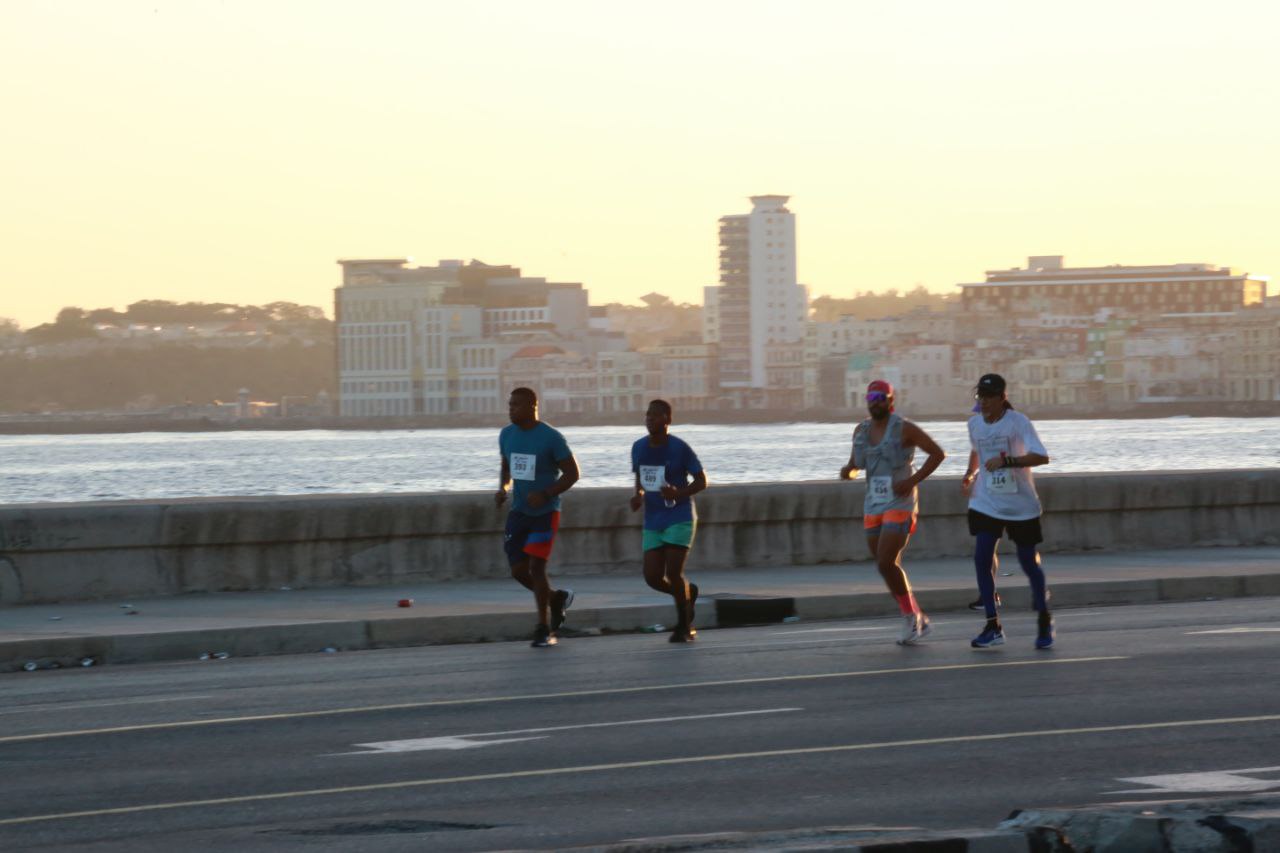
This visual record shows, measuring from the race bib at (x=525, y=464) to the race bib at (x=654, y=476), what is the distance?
0.72 metres

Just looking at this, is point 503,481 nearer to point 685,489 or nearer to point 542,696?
point 685,489

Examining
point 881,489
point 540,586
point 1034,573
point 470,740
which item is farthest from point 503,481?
point 470,740

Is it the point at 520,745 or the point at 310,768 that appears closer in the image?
the point at 310,768

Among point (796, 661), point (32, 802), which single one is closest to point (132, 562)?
point (796, 661)

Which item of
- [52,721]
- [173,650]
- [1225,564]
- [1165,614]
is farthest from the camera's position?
[1225,564]

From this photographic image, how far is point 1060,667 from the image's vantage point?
479 inches

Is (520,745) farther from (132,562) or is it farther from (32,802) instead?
(132,562)

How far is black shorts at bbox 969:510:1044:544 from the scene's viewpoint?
42.8ft

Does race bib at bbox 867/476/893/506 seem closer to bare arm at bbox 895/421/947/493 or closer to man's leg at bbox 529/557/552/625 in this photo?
bare arm at bbox 895/421/947/493

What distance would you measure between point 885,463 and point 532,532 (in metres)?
2.33

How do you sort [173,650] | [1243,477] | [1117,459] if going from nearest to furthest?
[173,650], [1243,477], [1117,459]

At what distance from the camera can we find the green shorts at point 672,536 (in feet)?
47.0

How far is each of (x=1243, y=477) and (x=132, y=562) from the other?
36.3 ft

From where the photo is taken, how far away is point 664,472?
14.1 meters
